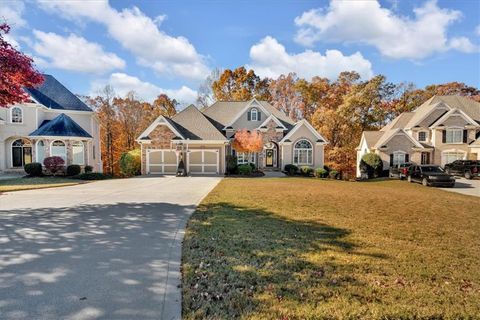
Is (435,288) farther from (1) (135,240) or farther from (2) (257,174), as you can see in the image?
(2) (257,174)

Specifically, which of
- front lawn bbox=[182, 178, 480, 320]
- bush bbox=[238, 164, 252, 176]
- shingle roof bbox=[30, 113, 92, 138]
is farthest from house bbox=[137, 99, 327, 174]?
front lawn bbox=[182, 178, 480, 320]

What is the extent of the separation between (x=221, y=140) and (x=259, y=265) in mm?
21299

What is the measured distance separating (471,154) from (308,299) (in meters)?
35.0

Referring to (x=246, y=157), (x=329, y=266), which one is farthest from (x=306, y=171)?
(x=329, y=266)

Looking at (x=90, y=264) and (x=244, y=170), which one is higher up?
(x=244, y=170)

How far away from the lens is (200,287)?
368cm

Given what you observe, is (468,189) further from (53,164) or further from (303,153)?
(53,164)

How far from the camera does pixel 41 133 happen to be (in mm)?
23297

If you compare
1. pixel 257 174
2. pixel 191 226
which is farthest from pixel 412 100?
pixel 191 226

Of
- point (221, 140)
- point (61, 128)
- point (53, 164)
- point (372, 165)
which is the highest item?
point (61, 128)

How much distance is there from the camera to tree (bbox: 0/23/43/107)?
8836 mm

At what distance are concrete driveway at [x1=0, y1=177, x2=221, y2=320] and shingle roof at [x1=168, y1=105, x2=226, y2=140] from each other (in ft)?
58.4

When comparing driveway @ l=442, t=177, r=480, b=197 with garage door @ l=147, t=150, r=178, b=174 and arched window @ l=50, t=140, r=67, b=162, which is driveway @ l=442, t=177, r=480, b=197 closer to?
garage door @ l=147, t=150, r=178, b=174

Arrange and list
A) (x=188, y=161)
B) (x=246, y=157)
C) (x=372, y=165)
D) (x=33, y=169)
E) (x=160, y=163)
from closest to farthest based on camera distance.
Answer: (x=33, y=169), (x=188, y=161), (x=160, y=163), (x=372, y=165), (x=246, y=157)
